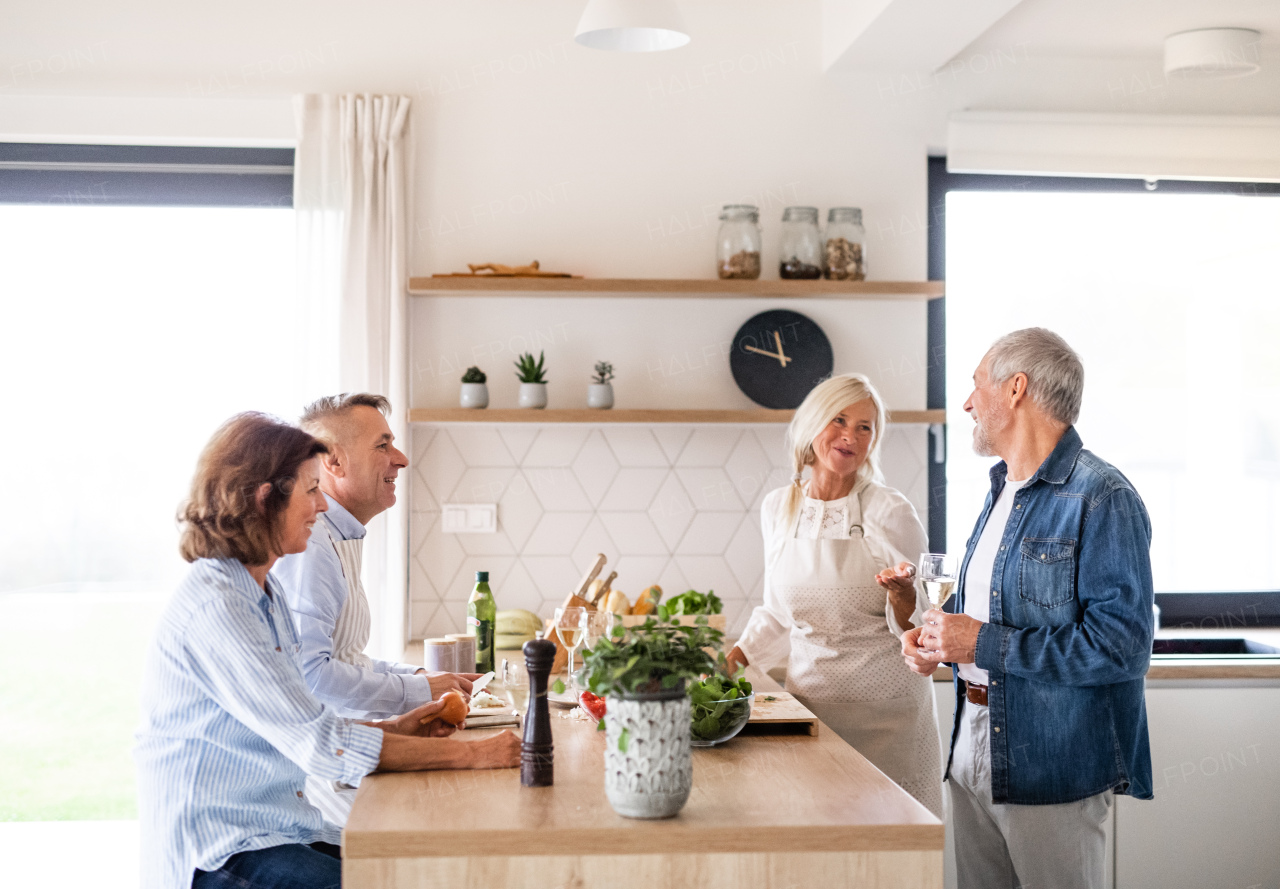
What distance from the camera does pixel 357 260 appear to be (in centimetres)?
326

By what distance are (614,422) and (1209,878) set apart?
209 cm

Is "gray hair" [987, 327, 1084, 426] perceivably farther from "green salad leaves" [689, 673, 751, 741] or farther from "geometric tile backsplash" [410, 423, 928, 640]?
"geometric tile backsplash" [410, 423, 928, 640]

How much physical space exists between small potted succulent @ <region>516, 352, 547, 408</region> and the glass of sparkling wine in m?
1.56

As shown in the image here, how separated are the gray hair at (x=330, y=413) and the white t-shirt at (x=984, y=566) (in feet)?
4.26

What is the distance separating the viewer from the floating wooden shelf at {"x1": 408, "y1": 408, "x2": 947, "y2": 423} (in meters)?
3.17

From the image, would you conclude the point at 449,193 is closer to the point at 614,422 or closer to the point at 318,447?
the point at 614,422

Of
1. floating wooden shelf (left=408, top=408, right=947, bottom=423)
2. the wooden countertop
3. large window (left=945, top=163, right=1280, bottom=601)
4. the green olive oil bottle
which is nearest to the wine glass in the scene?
the wooden countertop

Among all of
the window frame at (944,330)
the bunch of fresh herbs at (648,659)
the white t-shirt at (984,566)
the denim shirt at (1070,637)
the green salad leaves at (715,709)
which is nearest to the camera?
the bunch of fresh herbs at (648,659)

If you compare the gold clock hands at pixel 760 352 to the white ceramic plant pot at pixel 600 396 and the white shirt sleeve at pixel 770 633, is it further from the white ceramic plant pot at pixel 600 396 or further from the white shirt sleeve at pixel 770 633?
the white shirt sleeve at pixel 770 633

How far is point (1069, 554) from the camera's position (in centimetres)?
197

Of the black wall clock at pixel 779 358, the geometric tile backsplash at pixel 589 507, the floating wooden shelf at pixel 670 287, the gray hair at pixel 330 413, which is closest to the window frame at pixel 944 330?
the geometric tile backsplash at pixel 589 507

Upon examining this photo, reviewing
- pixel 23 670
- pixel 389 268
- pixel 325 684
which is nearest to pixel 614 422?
pixel 389 268

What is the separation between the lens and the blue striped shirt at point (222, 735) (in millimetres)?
1582

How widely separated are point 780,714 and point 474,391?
61.8 inches
